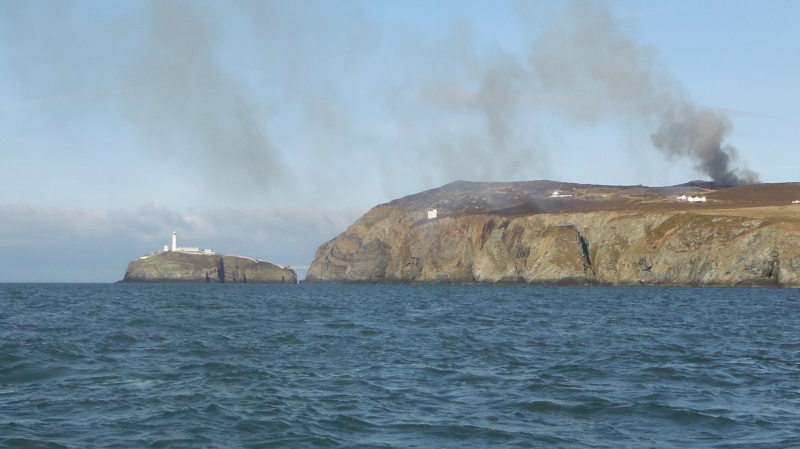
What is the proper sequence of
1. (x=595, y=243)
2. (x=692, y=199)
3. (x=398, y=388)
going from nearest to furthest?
(x=398, y=388) → (x=595, y=243) → (x=692, y=199)

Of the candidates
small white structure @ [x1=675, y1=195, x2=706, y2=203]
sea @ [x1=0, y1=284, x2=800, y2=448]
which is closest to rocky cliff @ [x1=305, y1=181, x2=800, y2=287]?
small white structure @ [x1=675, y1=195, x2=706, y2=203]

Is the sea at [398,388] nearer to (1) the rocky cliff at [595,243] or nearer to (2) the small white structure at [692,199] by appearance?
(1) the rocky cliff at [595,243]

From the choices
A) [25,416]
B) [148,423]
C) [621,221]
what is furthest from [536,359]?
[621,221]

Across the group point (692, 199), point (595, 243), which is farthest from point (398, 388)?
point (692, 199)

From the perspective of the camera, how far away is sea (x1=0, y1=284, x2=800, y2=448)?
1505 cm

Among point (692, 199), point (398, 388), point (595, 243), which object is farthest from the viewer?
point (692, 199)

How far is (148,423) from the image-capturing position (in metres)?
15.9

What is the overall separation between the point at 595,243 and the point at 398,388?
13203 cm

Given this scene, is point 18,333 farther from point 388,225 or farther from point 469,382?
point 388,225

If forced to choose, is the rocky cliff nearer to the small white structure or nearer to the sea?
the small white structure

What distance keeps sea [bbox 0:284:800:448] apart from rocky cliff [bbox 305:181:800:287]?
9032 cm

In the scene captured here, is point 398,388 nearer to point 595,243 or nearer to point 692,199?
point 595,243

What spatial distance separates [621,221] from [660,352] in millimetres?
119567

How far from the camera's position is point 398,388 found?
1991 centimetres
